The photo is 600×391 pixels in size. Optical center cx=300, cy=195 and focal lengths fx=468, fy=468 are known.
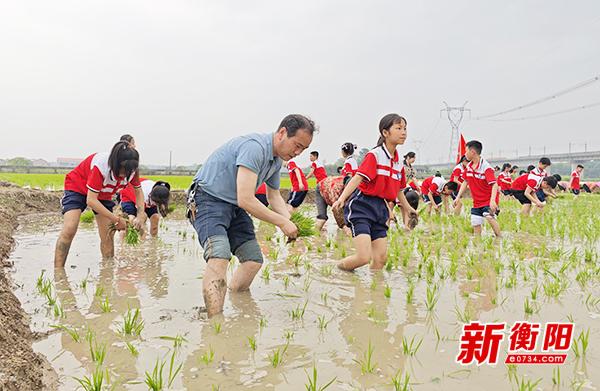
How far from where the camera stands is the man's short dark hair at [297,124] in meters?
3.18

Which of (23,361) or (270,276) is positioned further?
(270,276)

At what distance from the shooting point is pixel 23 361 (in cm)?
222

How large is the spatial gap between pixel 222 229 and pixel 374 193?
69.2 inches

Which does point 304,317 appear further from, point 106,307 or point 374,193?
point 374,193

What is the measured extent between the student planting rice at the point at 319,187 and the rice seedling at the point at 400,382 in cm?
531

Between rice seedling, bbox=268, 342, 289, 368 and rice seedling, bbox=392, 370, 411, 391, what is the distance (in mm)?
601

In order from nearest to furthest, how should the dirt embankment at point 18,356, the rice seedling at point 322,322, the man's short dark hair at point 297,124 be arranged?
the dirt embankment at point 18,356
the rice seedling at point 322,322
the man's short dark hair at point 297,124

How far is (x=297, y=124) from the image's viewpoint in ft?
10.4

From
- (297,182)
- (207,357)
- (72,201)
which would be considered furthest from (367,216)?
(297,182)

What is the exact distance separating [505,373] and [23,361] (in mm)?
2353

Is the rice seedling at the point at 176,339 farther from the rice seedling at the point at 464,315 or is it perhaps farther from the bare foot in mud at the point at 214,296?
the rice seedling at the point at 464,315

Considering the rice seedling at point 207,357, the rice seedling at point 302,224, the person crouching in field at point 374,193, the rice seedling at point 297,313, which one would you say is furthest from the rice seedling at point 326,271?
the rice seedling at point 207,357

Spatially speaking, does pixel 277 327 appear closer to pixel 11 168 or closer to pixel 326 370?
pixel 326 370

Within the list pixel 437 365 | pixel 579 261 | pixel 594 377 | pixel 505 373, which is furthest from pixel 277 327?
pixel 579 261
